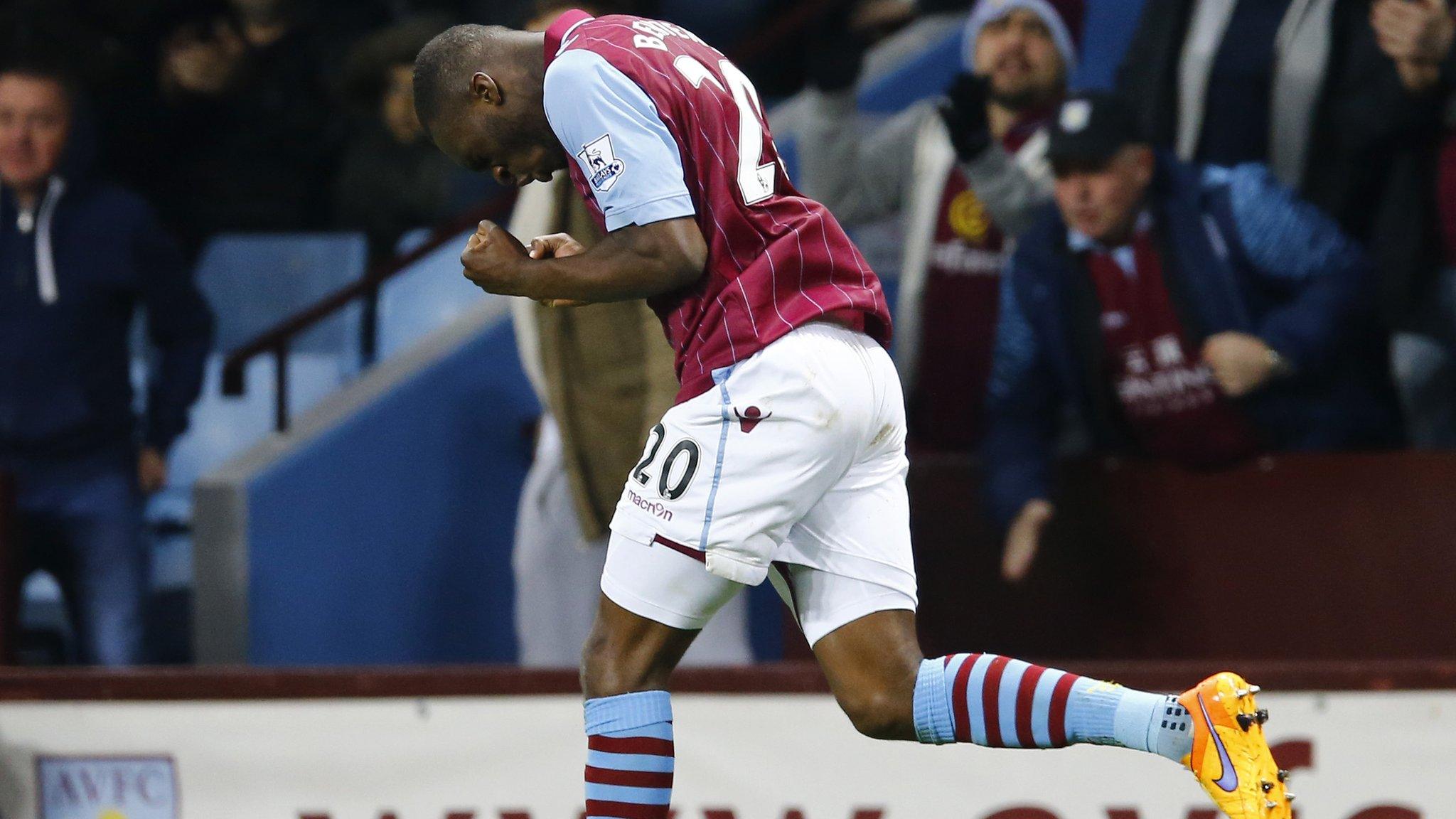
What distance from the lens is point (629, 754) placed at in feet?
10.8

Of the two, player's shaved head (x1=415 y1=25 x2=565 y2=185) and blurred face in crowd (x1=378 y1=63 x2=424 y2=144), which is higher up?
player's shaved head (x1=415 y1=25 x2=565 y2=185)

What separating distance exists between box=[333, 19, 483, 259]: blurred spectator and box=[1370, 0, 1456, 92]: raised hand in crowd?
3.16 meters

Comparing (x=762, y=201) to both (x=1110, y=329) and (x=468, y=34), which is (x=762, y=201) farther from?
(x=1110, y=329)

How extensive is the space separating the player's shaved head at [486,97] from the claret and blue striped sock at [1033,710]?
110 centimetres

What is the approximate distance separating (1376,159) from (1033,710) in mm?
2518

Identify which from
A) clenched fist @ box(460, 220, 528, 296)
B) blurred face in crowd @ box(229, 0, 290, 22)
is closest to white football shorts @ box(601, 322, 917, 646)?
clenched fist @ box(460, 220, 528, 296)

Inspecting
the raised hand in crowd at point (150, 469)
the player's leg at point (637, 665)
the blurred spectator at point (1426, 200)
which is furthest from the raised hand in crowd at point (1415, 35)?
the raised hand in crowd at point (150, 469)

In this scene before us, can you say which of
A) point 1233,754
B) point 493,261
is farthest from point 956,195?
point 1233,754

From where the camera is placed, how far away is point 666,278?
125 inches

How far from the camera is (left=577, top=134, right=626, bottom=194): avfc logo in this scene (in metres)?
3.17

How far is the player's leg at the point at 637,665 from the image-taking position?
3.29 meters

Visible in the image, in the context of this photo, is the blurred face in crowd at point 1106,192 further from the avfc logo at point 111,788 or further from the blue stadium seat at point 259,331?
the blue stadium seat at point 259,331

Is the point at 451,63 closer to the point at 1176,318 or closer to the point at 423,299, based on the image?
the point at 1176,318

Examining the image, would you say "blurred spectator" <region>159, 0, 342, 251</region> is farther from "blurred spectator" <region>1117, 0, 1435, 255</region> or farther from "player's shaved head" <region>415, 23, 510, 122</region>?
"player's shaved head" <region>415, 23, 510, 122</region>
